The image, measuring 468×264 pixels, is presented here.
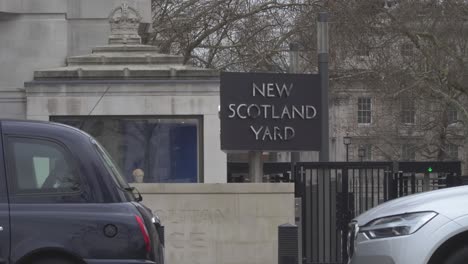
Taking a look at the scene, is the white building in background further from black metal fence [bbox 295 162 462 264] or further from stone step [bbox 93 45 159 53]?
A: black metal fence [bbox 295 162 462 264]

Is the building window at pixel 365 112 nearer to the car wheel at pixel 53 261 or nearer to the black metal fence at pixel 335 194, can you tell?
the black metal fence at pixel 335 194

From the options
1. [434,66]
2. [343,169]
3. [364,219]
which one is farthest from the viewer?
[434,66]

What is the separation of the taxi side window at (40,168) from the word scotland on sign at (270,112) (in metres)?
6.00

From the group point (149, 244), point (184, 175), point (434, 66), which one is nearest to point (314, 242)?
point (184, 175)

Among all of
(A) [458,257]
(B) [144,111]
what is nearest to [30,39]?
(B) [144,111]

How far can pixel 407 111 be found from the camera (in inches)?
1601

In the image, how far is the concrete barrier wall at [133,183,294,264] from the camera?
1358cm

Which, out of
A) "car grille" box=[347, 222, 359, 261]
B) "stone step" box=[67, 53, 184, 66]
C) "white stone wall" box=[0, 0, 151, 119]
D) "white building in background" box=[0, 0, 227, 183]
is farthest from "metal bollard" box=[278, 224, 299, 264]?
"white stone wall" box=[0, 0, 151, 119]

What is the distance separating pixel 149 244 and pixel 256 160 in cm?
719

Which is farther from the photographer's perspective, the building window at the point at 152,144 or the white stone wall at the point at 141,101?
the white stone wall at the point at 141,101

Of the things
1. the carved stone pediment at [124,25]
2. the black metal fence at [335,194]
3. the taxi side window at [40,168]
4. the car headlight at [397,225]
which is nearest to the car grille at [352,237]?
the car headlight at [397,225]

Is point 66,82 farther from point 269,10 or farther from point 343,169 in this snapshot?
point 269,10

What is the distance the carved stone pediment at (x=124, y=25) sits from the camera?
1834 centimetres

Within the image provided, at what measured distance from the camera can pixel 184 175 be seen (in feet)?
55.7
